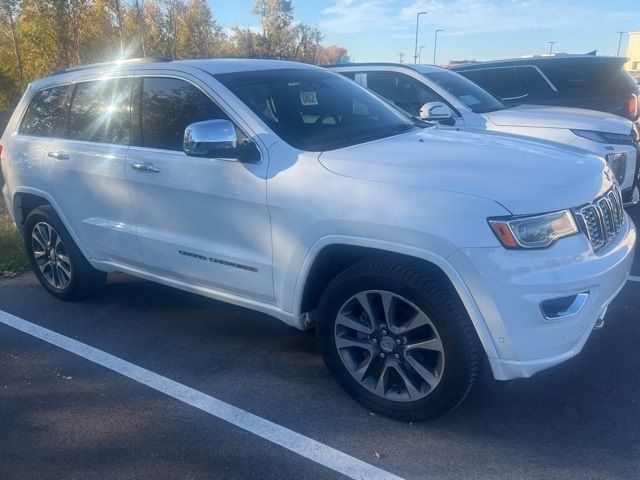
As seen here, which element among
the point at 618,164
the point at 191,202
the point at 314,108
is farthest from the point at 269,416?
the point at 618,164

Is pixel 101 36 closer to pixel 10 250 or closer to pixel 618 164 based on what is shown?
pixel 10 250

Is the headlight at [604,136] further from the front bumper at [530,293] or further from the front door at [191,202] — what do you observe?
the front door at [191,202]

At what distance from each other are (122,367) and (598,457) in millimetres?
2812

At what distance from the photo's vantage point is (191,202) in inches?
146

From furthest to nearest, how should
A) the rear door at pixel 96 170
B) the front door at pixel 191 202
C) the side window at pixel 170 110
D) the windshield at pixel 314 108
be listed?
the rear door at pixel 96 170
the side window at pixel 170 110
the windshield at pixel 314 108
the front door at pixel 191 202

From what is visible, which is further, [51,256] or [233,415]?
[51,256]

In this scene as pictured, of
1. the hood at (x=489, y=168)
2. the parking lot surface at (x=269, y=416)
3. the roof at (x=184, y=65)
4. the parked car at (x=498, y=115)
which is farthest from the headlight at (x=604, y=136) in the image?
the roof at (x=184, y=65)

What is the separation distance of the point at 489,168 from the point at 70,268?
349 cm

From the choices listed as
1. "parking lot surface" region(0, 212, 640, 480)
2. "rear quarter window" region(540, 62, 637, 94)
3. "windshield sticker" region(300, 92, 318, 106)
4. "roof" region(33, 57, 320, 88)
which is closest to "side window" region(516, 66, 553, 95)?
"rear quarter window" region(540, 62, 637, 94)

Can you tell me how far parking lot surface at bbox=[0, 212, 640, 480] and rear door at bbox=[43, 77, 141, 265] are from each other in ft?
2.34

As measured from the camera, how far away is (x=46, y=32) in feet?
69.6

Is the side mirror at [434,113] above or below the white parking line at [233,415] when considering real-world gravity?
above

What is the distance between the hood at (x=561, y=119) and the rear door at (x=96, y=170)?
4.05 meters

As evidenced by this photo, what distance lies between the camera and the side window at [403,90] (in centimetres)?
707
